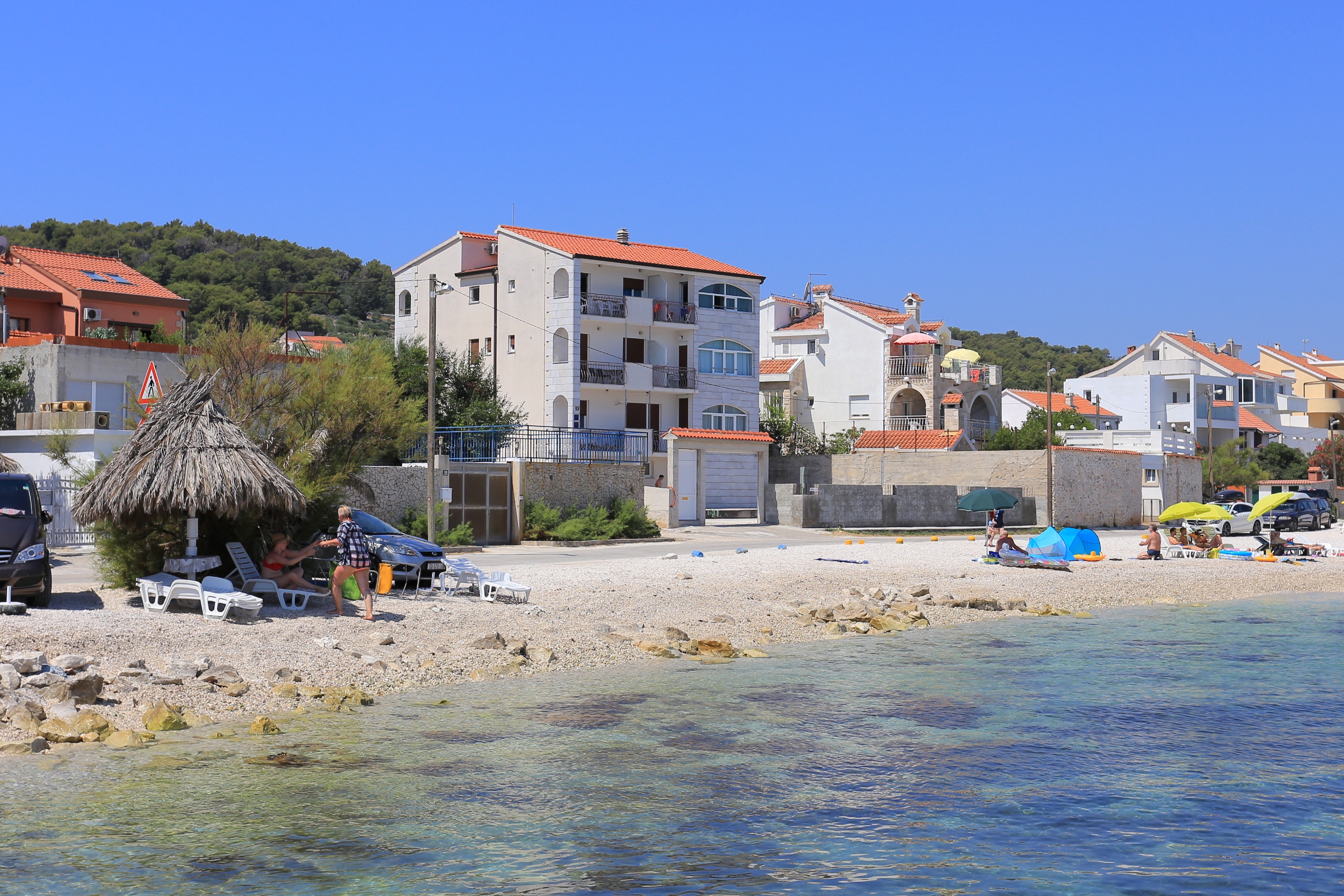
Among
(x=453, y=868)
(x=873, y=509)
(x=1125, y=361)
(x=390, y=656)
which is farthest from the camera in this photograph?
(x=1125, y=361)

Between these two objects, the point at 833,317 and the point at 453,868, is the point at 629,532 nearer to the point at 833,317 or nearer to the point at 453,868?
the point at 453,868

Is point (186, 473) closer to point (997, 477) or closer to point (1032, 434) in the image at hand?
point (997, 477)

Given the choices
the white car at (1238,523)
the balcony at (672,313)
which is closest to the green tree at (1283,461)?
the white car at (1238,523)

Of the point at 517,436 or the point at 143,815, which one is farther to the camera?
the point at 517,436

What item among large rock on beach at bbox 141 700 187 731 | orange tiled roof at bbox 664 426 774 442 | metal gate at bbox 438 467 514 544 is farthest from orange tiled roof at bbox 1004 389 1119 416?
large rock on beach at bbox 141 700 187 731

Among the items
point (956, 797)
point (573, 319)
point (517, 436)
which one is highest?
point (573, 319)

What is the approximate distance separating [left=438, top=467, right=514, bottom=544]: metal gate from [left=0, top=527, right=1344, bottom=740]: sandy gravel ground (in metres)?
2.04

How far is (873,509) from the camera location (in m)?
45.6

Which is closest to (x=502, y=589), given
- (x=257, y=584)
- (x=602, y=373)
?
(x=257, y=584)

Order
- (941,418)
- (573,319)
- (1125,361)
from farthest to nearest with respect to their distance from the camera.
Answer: (1125,361) → (941,418) → (573,319)

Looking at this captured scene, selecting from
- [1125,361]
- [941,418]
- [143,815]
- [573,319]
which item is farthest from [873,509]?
[1125,361]

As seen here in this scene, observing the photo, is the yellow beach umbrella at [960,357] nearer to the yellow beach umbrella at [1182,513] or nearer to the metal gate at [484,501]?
the yellow beach umbrella at [1182,513]

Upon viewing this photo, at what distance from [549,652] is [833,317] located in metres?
59.7

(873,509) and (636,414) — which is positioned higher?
(636,414)
